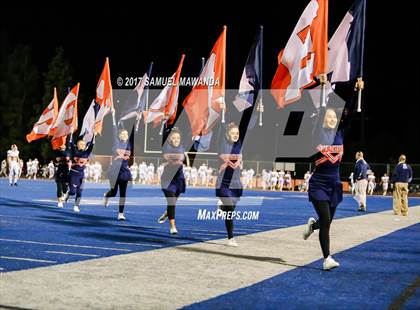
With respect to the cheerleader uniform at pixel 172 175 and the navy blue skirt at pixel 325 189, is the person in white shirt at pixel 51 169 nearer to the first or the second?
the cheerleader uniform at pixel 172 175

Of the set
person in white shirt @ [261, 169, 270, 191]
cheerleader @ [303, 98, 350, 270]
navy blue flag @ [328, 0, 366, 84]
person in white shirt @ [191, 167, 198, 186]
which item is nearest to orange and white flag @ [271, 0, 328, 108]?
navy blue flag @ [328, 0, 366, 84]

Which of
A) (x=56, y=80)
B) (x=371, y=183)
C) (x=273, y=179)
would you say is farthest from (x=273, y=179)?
(x=56, y=80)

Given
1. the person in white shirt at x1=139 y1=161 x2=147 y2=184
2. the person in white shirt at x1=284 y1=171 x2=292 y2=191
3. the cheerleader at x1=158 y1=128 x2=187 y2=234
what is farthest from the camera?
the person in white shirt at x1=139 y1=161 x2=147 y2=184

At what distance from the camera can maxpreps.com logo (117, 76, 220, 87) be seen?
21041 mm

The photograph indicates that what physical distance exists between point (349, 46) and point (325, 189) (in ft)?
22.0

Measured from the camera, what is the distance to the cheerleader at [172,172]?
11664 mm

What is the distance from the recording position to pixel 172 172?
11.8 m

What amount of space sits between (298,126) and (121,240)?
51.8m

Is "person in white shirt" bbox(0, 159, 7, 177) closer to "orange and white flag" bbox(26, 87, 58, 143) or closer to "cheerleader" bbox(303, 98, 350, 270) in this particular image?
"orange and white flag" bbox(26, 87, 58, 143)

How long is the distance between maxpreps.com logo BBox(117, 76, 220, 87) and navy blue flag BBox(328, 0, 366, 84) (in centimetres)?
700

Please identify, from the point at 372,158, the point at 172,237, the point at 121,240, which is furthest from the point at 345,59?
the point at 372,158

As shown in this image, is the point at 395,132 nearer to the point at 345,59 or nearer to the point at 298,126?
the point at 298,126

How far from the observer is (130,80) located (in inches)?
2357

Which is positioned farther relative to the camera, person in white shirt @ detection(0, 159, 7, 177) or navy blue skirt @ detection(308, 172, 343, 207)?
person in white shirt @ detection(0, 159, 7, 177)
